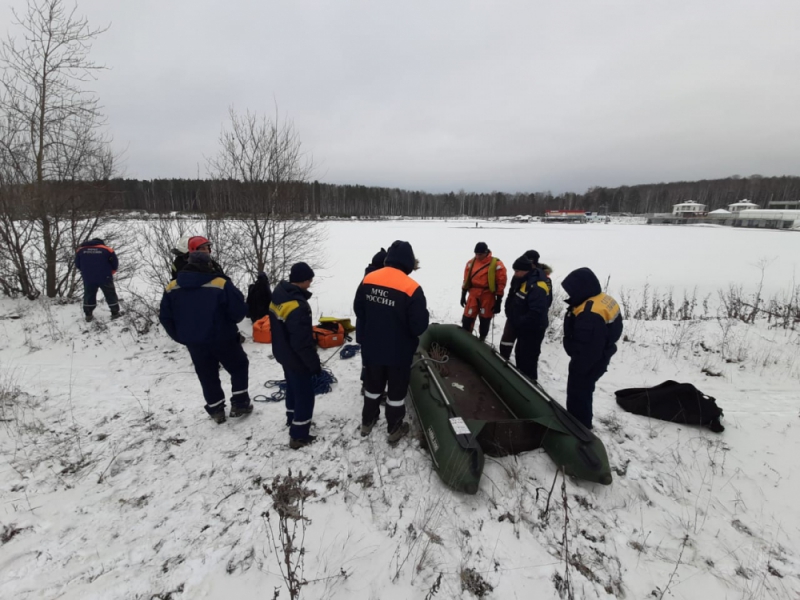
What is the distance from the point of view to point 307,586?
1807 mm

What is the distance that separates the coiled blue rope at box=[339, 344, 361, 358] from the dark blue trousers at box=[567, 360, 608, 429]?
289 cm

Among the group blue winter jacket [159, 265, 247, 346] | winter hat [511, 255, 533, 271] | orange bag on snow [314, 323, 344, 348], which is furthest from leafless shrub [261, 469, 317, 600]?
winter hat [511, 255, 533, 271]

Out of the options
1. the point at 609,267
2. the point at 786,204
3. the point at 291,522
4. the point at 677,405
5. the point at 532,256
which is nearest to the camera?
the point at 291,522

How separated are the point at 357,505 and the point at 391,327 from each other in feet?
4.42

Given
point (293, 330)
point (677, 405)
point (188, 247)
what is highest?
point (188, 247)

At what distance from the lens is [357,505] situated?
2.36 metres

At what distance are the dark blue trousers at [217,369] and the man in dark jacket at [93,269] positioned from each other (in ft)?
13.4

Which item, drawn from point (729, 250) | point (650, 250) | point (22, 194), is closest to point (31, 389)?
point (22, 194)

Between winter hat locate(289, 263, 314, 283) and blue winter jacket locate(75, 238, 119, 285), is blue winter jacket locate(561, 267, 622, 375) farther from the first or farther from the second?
blue winter jacket locate(75, 238, 119, 285)

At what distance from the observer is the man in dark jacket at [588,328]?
9.34 feet

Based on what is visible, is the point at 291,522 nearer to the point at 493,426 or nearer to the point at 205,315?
the point at 493,426

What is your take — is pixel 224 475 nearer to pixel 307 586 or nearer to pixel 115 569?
pixel 115 569

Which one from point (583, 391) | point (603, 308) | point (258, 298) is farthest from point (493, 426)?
point (258, 298)

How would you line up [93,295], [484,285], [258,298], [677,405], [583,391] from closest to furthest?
1. [583,391]
2. [677,405]
3. [484,285]
4. [258,298]
5. [93,295]
